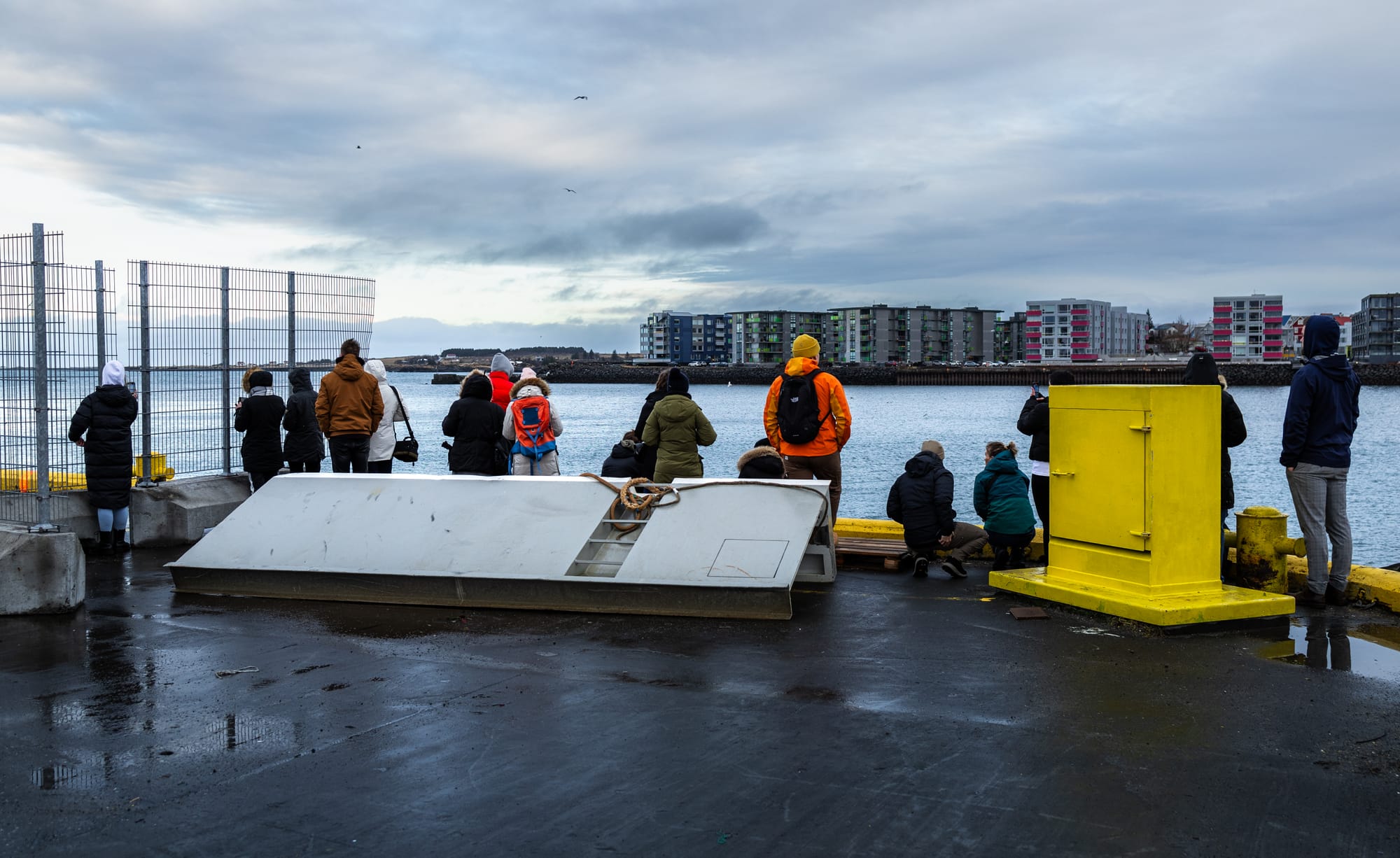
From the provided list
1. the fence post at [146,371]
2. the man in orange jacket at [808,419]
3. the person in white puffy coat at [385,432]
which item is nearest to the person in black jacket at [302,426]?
the person in white puffy coat at [385,432]

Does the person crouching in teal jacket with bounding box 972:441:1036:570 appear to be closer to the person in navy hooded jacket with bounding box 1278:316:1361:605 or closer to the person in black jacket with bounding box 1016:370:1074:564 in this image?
the person in black jacket with bounding box 1016:370:1074:564

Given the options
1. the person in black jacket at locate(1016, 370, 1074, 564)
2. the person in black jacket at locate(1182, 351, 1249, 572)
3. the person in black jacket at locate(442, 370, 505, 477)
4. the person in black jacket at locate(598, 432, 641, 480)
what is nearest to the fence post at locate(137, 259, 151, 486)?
the person in black jacket at locate(442, 370, 505, 477)

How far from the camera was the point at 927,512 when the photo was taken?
9047 millimetres

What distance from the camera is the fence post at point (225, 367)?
1130 cm

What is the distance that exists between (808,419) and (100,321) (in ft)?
22.8

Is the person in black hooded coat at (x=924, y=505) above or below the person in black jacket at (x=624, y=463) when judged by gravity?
below

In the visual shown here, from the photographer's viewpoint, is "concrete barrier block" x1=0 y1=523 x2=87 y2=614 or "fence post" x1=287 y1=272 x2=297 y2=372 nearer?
"concrete barrier block" x1=0 y1=523 x2=87 y2=614

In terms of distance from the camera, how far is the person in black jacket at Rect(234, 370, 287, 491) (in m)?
11.1

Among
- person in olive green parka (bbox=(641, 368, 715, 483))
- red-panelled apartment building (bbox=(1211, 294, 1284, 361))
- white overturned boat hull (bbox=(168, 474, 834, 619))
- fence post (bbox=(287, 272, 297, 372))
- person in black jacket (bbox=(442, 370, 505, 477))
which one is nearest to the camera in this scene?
white overturned boat hull (bbox=(168, 474, 834, 619))

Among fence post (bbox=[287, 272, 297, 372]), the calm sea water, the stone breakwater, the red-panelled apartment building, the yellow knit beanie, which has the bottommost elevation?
the calm sea water

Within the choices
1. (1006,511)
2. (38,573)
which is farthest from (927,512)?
(38,573)

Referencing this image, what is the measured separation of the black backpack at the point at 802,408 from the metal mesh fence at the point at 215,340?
5.33 meters

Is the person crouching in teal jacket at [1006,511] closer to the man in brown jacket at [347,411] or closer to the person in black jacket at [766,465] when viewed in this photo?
the person in black jacket at [766,465]

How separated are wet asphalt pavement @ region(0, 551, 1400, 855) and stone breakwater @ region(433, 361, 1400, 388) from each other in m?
114
